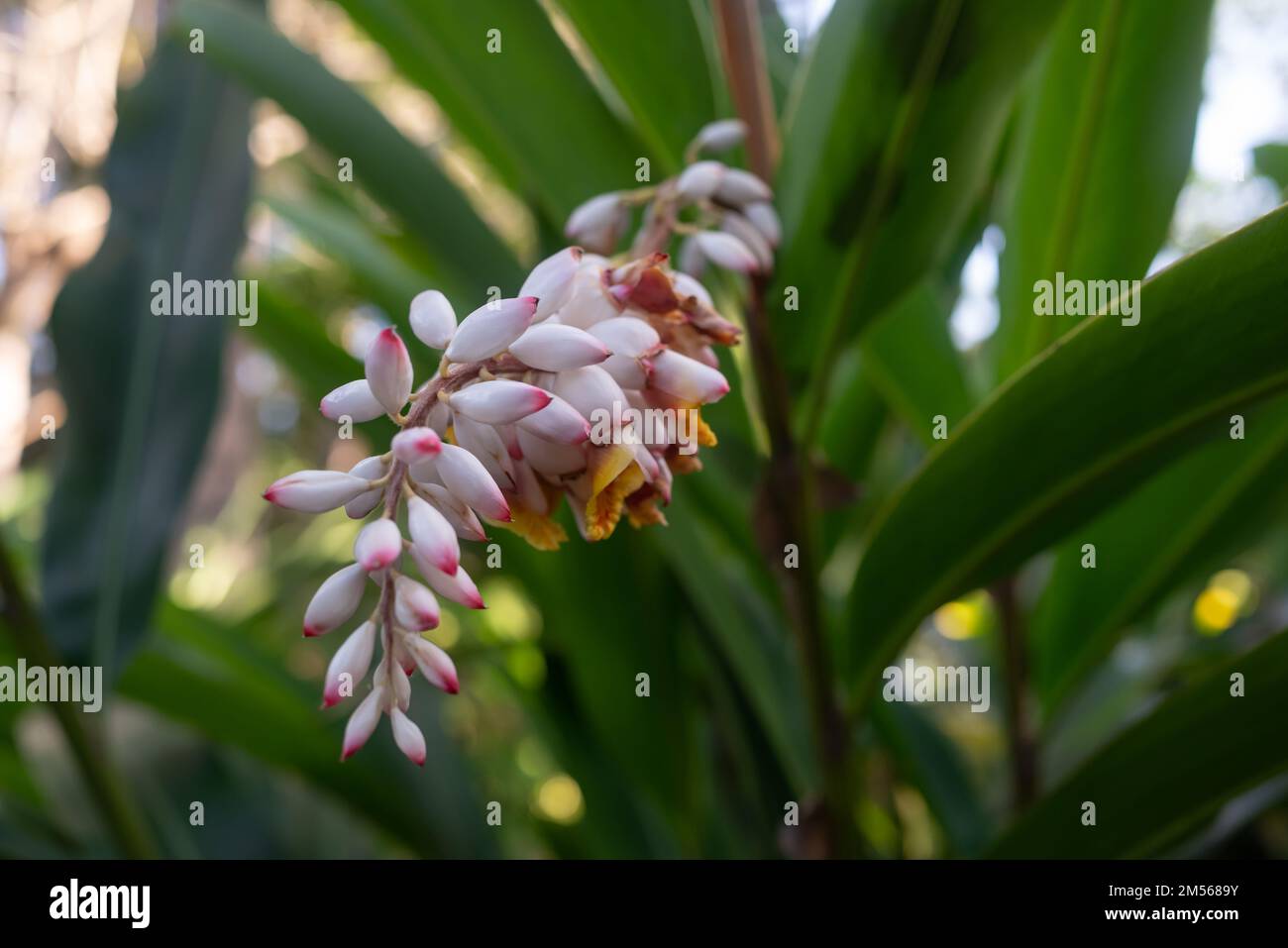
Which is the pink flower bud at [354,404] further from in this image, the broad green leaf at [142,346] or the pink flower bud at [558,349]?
the broad green leaf at [142,346]

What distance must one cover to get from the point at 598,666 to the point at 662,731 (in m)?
0.07

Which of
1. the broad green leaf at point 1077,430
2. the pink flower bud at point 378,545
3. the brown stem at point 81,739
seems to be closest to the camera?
the pink flower bud at point 378,545

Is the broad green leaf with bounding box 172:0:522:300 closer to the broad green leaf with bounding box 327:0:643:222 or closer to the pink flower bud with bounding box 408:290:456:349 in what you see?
the broad green leaf with bounding box 327:0:643:222

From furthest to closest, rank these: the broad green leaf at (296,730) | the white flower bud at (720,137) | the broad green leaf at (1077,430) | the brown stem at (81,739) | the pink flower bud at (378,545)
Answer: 1. the broad green leaf at (296,730)
2. the brown stem at (81,739)
3. the white flower bud at (720,137)
4. the broad green leaf at (1077,430)
5. the pink flower bud at (378,545)

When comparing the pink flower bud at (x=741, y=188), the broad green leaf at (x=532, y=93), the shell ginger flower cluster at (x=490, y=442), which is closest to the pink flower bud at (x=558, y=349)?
the shell ginger flower cluster at (x=490, y=442)

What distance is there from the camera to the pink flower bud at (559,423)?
0.92 feet

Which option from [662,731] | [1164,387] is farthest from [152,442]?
[1164,387]

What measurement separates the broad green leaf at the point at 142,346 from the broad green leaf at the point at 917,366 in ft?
1.58

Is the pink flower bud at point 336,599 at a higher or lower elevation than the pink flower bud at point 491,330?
lower

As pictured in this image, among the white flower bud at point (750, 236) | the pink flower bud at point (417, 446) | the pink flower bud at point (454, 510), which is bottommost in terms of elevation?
the pink flower bud at point (454, 510)

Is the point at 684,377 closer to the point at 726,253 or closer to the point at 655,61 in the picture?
the point at 726,253

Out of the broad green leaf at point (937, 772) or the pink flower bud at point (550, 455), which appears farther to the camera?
the broad green leaf at point (937, 772)

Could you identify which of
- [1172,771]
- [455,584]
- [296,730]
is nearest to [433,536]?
[455,584]

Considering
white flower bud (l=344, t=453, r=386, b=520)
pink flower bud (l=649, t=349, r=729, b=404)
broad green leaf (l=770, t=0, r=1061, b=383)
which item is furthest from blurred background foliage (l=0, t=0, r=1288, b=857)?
white flower bud (l=344, t=453, r=386, b=520)
